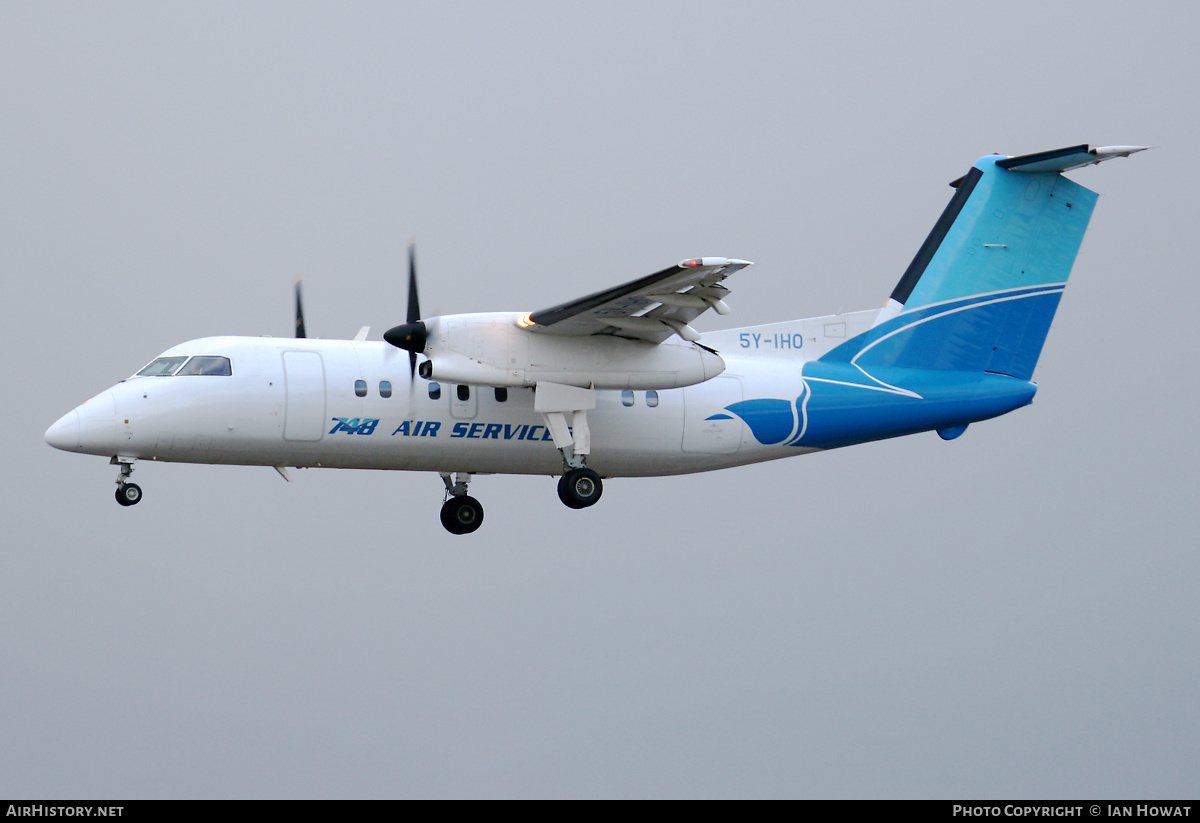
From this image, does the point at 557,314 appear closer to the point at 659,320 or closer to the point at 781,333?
the point at 659,320

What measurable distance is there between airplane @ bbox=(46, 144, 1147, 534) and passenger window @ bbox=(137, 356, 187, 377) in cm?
2

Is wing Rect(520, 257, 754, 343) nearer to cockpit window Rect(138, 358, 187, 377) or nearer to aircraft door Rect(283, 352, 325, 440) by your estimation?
aircraft door Rect(283, 352, 325, 440)

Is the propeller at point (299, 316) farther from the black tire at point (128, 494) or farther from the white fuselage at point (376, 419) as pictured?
the black tire at point (128, 494)

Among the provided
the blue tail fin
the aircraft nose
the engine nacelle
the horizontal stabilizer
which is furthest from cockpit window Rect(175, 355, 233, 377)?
the horizontal stabilizer

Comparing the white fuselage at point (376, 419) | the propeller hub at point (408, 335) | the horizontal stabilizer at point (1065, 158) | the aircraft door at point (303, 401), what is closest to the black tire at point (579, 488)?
the white fuselage at point (376, 419)

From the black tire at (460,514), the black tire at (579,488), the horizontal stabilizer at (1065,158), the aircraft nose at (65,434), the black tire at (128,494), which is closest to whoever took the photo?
the aircraft nose at (65,434)

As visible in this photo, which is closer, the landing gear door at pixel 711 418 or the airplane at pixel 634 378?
the airplane at pixel 634 378

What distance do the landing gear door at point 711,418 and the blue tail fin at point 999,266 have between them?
2.38m

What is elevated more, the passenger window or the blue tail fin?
the blue tail fin

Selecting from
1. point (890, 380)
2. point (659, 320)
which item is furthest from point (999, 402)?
point (659, 320)

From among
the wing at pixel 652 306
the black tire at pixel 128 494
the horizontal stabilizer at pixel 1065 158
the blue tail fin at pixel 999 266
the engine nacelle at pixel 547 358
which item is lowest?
the black tire at pixel 128 494

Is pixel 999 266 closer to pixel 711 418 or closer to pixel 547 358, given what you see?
pixel 711 418

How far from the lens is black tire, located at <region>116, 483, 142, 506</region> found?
15273mm

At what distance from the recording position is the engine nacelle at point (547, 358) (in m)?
15.2
